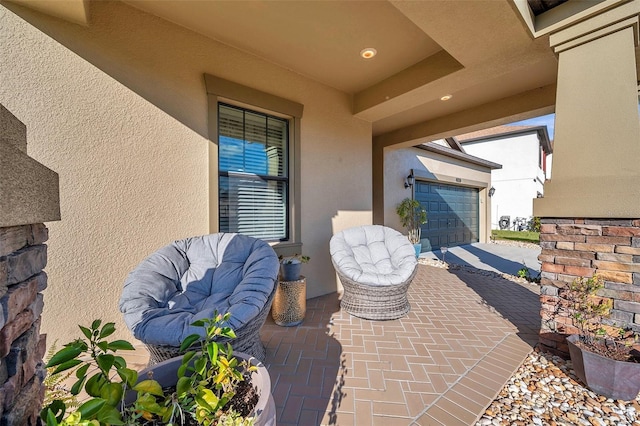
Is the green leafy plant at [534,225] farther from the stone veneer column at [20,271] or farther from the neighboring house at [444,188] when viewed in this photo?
the stone veneer column at [20,271]

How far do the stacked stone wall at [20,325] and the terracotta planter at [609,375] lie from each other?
3.09 metres

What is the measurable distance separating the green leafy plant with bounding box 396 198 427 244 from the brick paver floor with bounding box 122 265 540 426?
9.90 feet

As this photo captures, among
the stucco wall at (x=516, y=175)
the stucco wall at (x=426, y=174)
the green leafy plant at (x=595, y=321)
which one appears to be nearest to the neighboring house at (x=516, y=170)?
the stucco wall at (x=516, y=175)

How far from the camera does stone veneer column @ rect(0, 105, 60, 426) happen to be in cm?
69

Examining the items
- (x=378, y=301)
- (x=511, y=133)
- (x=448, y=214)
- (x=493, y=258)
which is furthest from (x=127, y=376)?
(x=511, y=133)

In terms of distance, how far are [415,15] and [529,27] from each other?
3.59 ft

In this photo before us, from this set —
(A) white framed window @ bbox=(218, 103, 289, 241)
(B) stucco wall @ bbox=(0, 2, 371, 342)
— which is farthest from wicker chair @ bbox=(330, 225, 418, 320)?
(B) stucco wall @ bbox=(0, 2, 371, 342)

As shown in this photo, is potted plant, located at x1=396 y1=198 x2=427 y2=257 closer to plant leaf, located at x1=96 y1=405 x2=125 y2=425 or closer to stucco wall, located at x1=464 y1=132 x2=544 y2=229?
plant leaf, located at x1=96 y1=405 x2=125 y2=425

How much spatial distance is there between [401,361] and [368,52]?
3.34 meters

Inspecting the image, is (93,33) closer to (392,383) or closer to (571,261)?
(392,383)

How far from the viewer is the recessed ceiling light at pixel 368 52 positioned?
3.02m

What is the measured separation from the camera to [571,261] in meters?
2.25

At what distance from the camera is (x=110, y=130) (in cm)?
240

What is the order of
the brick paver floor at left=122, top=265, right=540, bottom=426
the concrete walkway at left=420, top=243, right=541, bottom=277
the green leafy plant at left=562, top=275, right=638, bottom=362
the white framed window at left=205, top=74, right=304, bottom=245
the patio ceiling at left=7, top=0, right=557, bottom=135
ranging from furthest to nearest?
the concrete walkway at left=420, top=243, right=541, bottom=277
the white framed window at left=205, top=74, right=304, bottom=245
the patio ceiling at left=7, top=0, right=557, bottom=135
the green leafy plant at left=562, top=275, right=638, bottom=362
the brick paver floor at left=122, top=265, right=540, bottom=426
